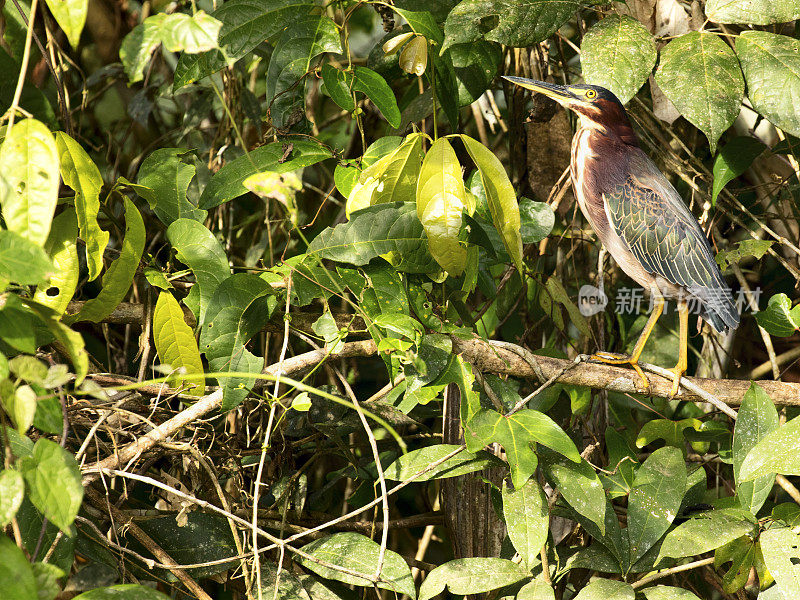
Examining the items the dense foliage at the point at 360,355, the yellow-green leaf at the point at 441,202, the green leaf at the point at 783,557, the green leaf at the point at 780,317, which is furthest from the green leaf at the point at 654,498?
the yellow-green leaf at the point at 441,202

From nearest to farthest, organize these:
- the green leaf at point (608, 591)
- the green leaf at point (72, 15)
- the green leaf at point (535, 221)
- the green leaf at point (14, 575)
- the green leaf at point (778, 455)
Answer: the green leaf at point (14, 575) < the green leaf at point (72, 15) < the green leaf at point (778, 455) < the green leaf at point (608, 591) < the green leaf at point (535, 221)

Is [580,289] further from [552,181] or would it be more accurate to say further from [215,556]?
[215,556]

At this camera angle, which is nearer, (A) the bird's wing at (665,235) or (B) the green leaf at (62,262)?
(B) the green leaf at (62,262)

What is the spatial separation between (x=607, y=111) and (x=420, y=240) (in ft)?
2.67

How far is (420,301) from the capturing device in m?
1.23

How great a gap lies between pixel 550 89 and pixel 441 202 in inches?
27.9

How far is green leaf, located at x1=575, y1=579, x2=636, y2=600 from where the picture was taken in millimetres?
1078

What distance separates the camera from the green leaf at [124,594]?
786 mm

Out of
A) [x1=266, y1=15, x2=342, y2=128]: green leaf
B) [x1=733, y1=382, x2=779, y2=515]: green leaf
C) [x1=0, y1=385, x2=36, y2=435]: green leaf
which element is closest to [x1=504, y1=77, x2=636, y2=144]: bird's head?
[x1=266, y1=15, x2=342, y2=128]: green leaf

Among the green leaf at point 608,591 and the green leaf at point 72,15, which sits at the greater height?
the green leaf at point 72,15

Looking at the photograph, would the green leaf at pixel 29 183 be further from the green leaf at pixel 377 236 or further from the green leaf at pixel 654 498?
the green leaf at pixel 654 498

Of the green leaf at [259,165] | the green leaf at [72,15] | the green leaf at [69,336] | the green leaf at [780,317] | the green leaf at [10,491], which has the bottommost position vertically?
the green leaf at [780,317]

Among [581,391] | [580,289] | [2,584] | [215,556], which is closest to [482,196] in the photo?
[581,391]

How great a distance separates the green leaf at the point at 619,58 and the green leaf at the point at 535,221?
0.23 meters
